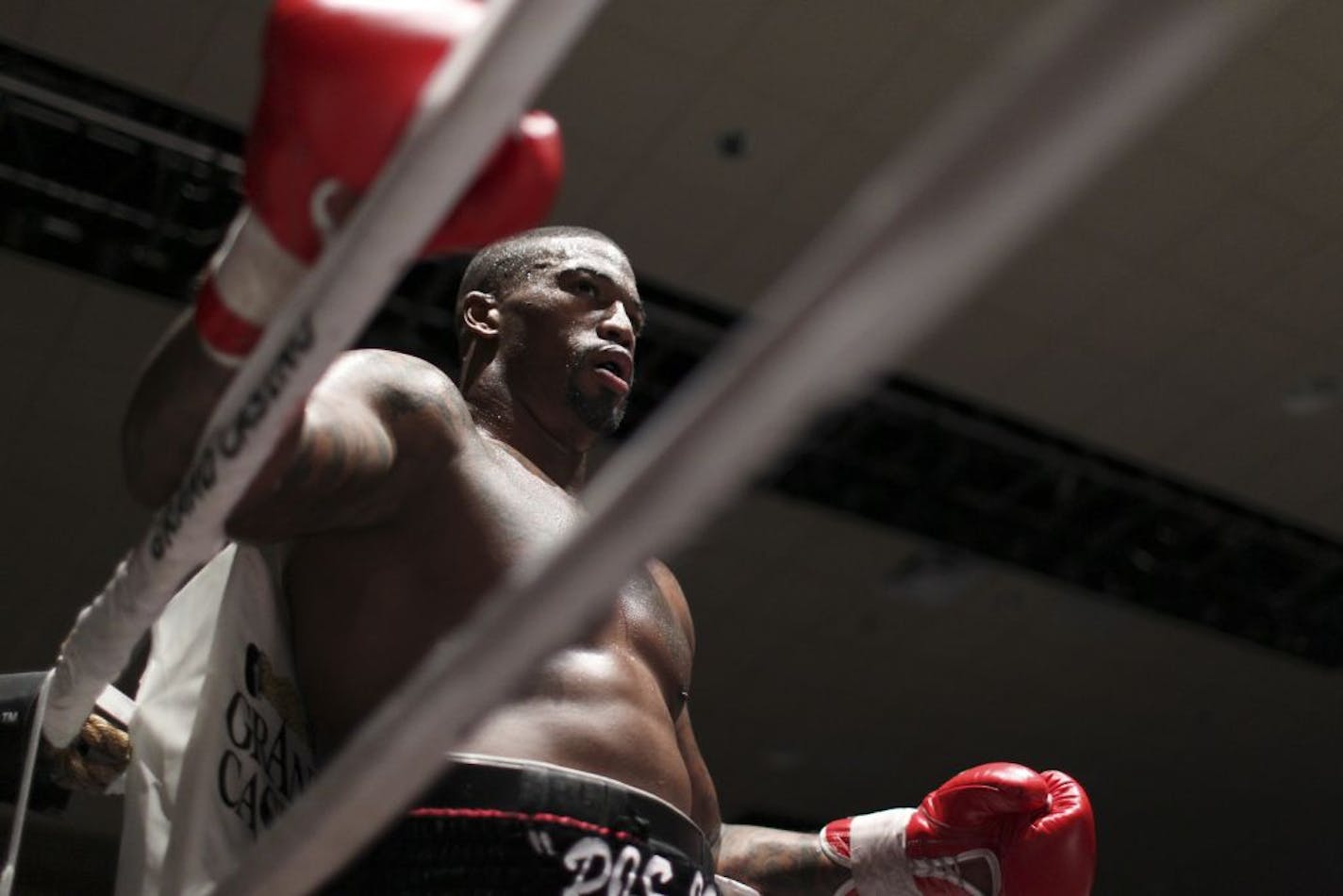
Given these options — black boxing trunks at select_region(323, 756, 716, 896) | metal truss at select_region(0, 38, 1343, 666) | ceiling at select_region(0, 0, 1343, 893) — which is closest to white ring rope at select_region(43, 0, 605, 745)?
black boxing trunks at select_region(323, 756, 716, 896)

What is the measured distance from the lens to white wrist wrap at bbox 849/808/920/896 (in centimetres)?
146

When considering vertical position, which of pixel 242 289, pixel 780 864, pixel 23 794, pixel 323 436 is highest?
pixel 242 289

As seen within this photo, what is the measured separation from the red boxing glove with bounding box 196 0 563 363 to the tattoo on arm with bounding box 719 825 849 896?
0.90 m

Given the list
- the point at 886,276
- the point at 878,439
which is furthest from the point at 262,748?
the point at 878,439

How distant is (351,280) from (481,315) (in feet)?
3.19

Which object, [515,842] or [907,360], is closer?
[515,842]

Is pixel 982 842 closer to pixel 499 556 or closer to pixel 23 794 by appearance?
pixel 499 556

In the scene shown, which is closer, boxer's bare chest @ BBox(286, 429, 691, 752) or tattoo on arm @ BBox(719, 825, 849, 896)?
boxer's bare chest @ BBox(286, 429, 691, 752)

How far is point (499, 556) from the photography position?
3.96 feet

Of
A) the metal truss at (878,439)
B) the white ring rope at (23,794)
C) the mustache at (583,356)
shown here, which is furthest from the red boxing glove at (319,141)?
the metal truss at (878,439)

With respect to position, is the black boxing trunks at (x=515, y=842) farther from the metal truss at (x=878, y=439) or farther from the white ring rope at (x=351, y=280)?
the metal truss at (x=878, y=439)

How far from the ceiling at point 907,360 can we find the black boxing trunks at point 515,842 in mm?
1871

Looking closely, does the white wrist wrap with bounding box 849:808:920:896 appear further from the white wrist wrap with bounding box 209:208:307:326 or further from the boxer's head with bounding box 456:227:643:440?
the white wrist wrap with bounding box 209:208:307:326

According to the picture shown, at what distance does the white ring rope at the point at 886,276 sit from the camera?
1.14 feet
